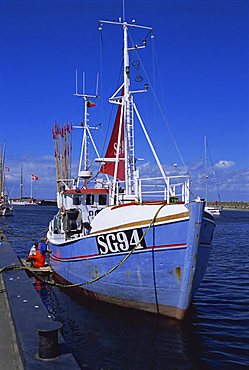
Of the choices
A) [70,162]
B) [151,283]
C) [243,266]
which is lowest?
[243,266]

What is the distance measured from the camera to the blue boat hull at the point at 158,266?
9.30 metres

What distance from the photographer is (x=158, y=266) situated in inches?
381

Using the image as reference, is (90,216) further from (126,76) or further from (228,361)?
(228,361)

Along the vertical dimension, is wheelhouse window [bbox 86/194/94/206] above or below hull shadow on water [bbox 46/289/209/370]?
above

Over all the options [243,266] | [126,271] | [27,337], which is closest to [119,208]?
[126,271]

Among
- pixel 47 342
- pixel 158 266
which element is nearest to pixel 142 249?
pixel 158 266

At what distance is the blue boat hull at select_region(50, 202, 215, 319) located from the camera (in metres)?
9.30

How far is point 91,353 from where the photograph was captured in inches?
324

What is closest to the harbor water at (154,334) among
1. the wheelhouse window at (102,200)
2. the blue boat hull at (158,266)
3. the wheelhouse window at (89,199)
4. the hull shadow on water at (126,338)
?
the hull shadow on water at (126,338)

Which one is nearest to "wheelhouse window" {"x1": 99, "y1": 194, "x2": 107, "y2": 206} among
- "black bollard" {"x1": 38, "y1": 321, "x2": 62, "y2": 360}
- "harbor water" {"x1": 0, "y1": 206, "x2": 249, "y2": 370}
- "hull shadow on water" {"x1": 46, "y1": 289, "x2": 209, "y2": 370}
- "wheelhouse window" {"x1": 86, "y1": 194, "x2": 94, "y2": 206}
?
"wheelhouse window" {"x1": 86, "y1": 194, "x2": 94, "y2": 206}

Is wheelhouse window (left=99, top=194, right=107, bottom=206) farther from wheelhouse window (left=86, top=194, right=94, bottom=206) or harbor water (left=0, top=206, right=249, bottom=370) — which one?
harbor water (left=0, top=206, right=249, bottom=370)

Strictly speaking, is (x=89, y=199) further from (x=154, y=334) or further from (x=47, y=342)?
(x=47, y=342)

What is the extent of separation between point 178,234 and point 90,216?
6.24m

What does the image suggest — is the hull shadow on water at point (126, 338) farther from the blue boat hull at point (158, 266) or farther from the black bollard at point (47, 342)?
the black bollard at point (47, 342)
